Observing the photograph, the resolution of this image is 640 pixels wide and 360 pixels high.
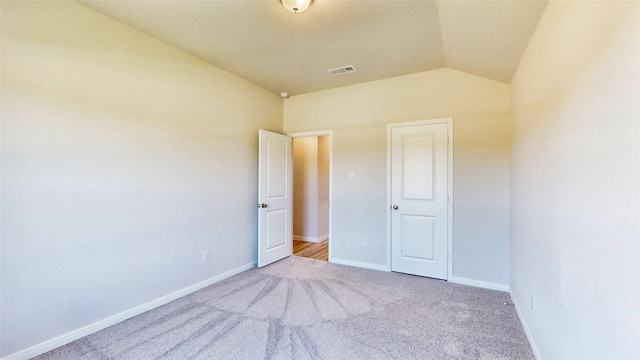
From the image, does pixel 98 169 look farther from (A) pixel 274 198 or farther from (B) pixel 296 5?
(A) pixel 274 198

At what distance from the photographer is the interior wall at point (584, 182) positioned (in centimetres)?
91

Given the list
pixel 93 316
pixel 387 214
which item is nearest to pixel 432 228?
pixel 387 214

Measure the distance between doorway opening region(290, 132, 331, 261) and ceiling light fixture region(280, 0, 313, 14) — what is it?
11.0ft

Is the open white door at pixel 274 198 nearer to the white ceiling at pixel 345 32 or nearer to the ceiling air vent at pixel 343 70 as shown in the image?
the white ceiling at pixel 345 32

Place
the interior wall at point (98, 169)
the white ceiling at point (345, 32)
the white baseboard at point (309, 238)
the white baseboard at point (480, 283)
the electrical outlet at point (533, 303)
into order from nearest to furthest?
the interior wall at point (98, 169), the electrical outlet at point (533, 303), the white ceiling at point (345, 32), the white baseboard at point (480, 283), the white baseboard at point (309, 238)

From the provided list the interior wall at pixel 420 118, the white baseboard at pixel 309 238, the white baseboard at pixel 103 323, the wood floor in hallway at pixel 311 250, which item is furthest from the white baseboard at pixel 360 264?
the white baseboard at pixel 103 323

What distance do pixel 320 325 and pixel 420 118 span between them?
264 centimetres

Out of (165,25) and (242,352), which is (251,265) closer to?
(242,352)

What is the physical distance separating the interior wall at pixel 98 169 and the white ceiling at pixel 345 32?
32cm

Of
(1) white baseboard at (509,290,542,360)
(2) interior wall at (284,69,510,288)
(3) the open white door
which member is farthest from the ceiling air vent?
(1) white baseboard at (509,290,542,360)

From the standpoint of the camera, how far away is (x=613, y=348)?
39.1 inches

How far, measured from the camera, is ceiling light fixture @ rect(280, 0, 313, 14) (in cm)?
201

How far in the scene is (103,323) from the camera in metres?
2.29

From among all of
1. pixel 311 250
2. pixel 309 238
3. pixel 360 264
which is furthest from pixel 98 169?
pixel 309 238
